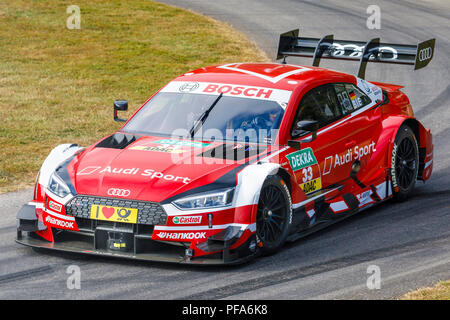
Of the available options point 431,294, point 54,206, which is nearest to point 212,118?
point 54,206

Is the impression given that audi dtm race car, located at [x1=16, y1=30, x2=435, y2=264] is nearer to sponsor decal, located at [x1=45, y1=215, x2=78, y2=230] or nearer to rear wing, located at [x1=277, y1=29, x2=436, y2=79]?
sponsor decal, located at [x1=45, y1=215, x2=78, y2=230]

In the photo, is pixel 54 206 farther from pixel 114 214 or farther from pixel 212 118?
pixel 212 118

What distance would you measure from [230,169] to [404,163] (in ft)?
10.2

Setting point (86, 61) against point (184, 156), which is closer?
point (184, 156)

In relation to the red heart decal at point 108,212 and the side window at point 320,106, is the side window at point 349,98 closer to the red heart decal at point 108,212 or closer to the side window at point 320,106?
the side window at point 320,106

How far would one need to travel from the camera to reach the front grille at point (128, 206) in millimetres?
7105

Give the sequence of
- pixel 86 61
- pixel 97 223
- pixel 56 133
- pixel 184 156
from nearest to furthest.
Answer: pixel 97 223
pixel 184 156
pixel 56 133
pixel 86 61

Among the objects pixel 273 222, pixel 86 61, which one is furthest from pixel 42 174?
pixel 86 61

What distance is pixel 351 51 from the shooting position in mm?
11047

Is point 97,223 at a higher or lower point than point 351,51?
lower

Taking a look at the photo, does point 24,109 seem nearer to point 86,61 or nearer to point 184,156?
point 86,61

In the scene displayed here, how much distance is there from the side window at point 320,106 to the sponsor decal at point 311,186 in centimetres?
62
